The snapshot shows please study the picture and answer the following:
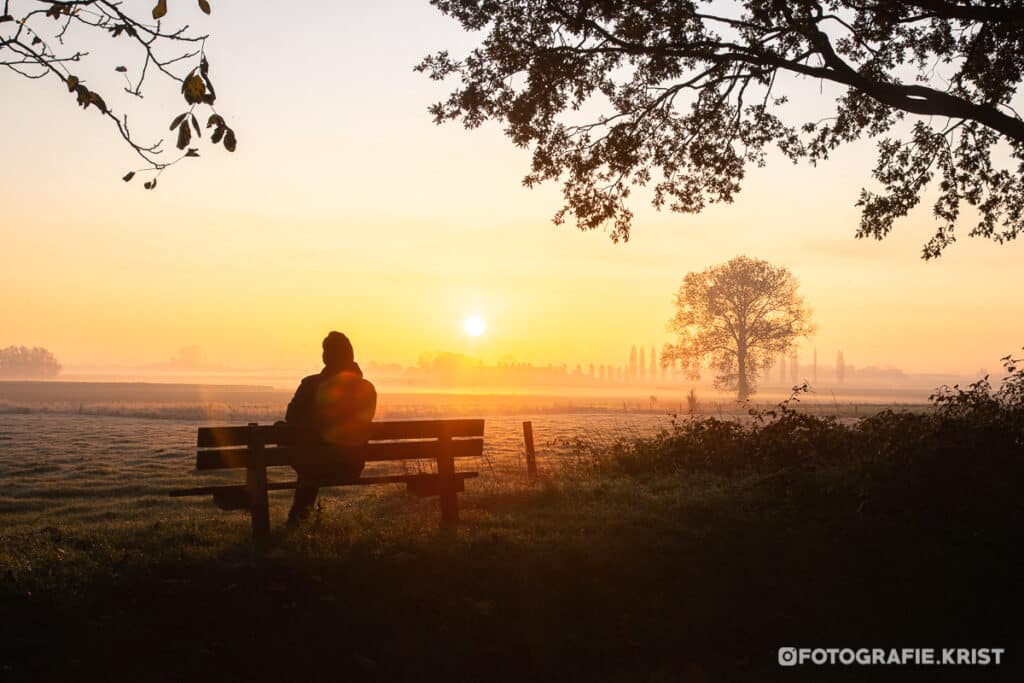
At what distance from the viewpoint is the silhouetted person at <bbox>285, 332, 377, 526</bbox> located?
9141 millimetres

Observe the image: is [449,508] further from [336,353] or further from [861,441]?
[861,441]

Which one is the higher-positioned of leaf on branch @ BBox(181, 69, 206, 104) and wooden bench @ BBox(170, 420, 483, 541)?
leaf on branch @ BBox(181, 69, 206, 104)

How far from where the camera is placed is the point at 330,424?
30.3 feet

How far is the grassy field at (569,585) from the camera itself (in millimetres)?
6227

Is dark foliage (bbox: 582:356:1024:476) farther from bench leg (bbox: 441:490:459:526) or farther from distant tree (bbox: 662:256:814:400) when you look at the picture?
distant tree (bbox: 662:256:814:400)

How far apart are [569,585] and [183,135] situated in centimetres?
536

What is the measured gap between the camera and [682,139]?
566 inches

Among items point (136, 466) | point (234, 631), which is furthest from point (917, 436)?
point (136, 466)

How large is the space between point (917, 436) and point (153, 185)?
11.1 meters

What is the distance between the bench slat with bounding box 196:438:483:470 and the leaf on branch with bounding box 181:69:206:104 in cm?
461

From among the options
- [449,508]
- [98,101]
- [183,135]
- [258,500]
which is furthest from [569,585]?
[98,101]

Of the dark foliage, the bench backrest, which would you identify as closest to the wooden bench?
the bench backrest

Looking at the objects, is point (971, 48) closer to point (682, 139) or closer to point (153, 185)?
point (682, 139)

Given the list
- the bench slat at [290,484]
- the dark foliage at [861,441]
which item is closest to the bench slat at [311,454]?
the bench slat at [290,484]
